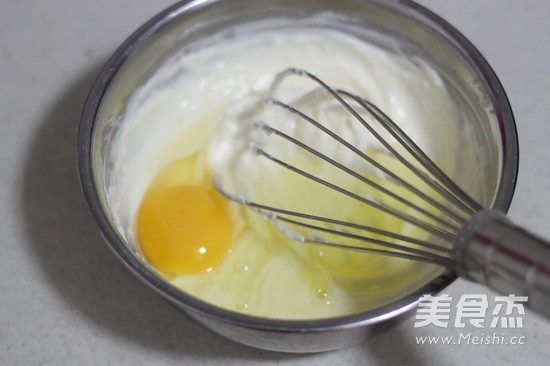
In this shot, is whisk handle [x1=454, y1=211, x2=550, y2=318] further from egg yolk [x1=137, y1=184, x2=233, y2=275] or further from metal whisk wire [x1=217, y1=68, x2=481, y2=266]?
egg yolk [x1=137, y1=184, x2=233, y2=275]

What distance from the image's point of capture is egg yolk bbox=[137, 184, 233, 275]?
1.02m

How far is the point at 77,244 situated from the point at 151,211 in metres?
0.14

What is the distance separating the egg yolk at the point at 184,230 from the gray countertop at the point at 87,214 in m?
0.07

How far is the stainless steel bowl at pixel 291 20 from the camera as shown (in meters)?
0.80

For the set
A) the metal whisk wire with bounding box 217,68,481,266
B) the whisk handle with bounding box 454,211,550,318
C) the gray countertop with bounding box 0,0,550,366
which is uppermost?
the whisk handle with bounding box 454,211,550,318

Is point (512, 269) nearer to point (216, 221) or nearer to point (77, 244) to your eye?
point (216, 221)

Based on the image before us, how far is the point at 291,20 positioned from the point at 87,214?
449 mm

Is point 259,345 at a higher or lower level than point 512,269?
lower

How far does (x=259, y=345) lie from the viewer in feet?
2.95

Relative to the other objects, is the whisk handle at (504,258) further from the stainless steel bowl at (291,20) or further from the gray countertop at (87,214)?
the gray countertop at (87,214)

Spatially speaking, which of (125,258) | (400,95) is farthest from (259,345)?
(400,95)

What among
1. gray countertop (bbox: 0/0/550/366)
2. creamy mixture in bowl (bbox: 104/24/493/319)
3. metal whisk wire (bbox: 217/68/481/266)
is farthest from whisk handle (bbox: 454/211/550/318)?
gray countertop (bbox: 0/0/550/366)

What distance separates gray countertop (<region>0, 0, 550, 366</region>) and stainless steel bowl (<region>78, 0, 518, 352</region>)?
0.14m

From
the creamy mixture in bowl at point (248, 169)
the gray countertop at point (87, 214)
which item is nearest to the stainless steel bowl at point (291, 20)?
the creamy mixture in bowl at point (248, 169)
